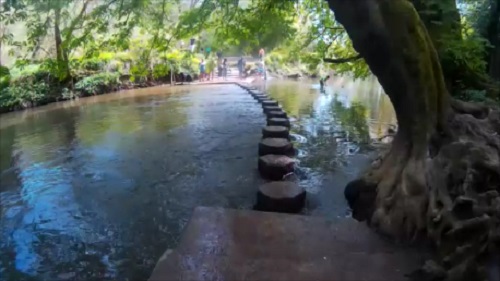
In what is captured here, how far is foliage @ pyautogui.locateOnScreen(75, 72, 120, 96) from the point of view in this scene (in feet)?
59.1

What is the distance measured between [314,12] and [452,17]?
4516 mm

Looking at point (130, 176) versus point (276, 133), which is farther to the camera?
point (276, 133)

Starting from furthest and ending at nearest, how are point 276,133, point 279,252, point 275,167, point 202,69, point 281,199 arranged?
1. point 202,69
2. point 276,133
3. point 275,167
4. point 281,199
5. point 279,252

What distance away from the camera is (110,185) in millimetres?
6059

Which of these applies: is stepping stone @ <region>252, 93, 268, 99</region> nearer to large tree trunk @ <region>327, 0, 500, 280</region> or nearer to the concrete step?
large tree trunk @ <region>327, 0, 500, 280</region>

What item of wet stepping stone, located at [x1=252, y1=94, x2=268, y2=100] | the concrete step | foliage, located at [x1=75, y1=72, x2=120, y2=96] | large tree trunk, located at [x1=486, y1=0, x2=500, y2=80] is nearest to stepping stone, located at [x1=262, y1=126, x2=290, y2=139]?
large tree trunk, located at [x1=486, y1=0, x2=500, y2=80]

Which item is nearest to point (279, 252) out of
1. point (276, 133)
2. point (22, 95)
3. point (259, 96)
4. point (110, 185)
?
point (110, 185)

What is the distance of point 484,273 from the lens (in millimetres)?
2746

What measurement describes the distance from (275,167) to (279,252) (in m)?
2.62

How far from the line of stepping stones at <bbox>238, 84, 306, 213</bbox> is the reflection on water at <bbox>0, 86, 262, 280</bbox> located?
1.16 feet

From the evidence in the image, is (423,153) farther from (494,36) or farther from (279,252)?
(494,36)

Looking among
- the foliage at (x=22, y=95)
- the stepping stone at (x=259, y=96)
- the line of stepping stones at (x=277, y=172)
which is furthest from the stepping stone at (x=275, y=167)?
the foliage at (x=22, y=95)

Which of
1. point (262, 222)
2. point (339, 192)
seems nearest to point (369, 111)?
point (339, 192)

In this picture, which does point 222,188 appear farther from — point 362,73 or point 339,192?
point 362,73
